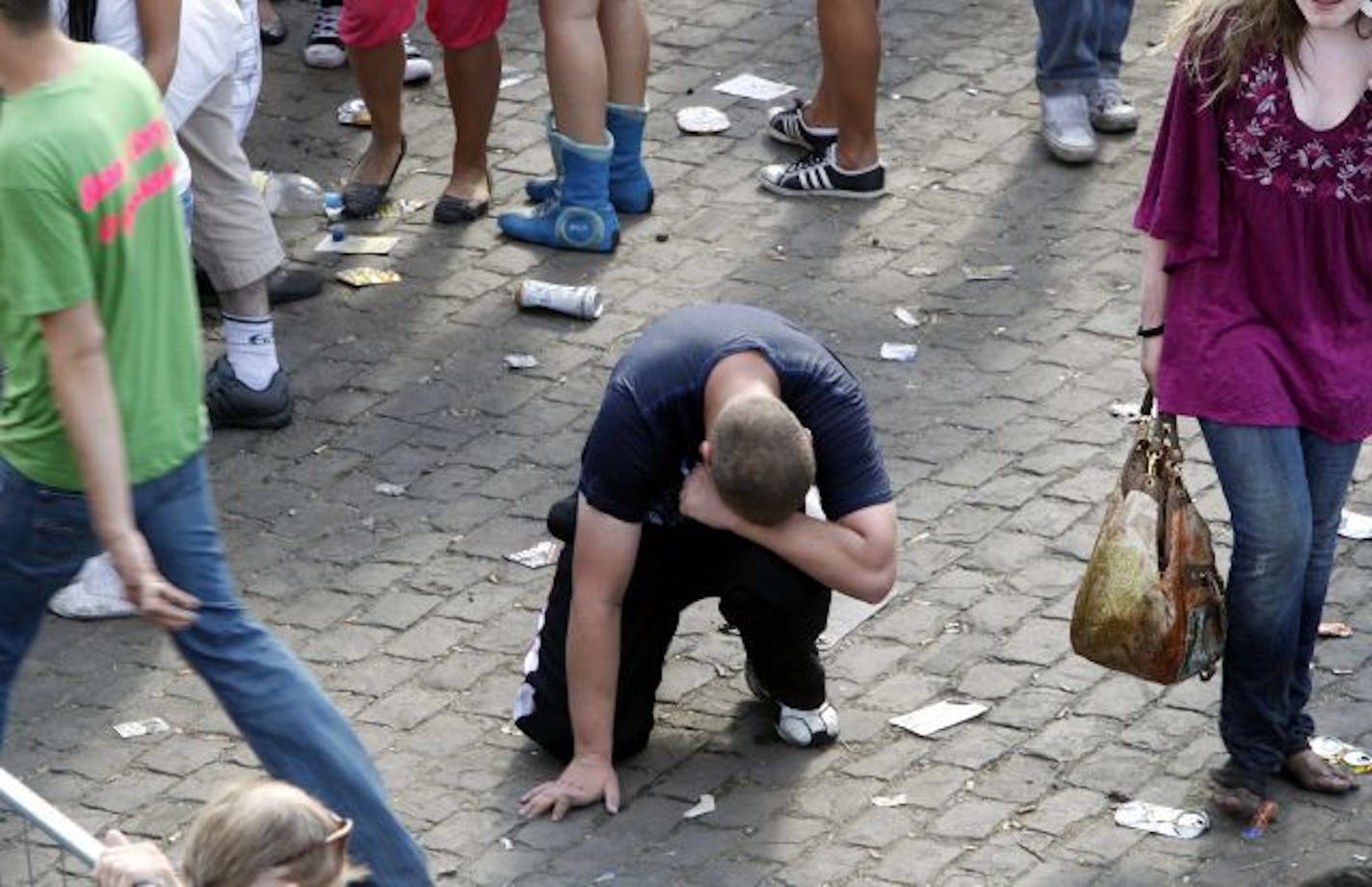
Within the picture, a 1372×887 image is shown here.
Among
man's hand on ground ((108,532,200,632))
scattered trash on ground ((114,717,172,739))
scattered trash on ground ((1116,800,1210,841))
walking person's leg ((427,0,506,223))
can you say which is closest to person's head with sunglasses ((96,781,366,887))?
man's hand on ground ((108,532,200,632))

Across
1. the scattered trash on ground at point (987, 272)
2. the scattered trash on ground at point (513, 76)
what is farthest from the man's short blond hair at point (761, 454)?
the scattered trash on ground at point (513, 76)

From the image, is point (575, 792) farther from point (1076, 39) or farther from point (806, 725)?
point (1076, 39)

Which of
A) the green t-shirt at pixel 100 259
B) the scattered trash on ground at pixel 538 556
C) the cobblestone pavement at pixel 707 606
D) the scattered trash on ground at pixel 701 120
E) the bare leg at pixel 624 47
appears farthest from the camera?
the scattered trash on ground at pixel 701 120

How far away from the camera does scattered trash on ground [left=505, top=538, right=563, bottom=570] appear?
6.85m

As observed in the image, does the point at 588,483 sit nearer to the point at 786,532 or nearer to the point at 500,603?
the point at 786,532

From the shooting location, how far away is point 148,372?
5000 millimetres

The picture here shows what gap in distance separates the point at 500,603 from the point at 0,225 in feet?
7.35

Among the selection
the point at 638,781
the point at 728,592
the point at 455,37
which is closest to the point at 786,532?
the point at 728,592

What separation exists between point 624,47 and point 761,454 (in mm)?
3424

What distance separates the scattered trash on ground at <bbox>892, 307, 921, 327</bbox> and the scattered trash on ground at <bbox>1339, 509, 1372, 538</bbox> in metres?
1.58

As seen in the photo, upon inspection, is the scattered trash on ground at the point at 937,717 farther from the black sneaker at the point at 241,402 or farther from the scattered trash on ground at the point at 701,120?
the scattered trash on ground at the point at 701,120

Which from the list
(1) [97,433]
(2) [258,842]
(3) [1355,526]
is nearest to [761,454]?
(1) [97,433]

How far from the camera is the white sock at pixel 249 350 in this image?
7512 mm

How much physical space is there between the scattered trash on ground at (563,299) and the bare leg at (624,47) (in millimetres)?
805
